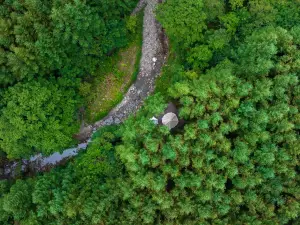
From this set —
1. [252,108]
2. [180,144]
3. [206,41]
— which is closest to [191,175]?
[180,144]

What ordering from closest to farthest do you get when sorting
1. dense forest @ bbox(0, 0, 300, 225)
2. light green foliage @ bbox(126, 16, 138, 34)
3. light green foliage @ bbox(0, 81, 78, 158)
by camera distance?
dense forest @ bbox(0, 0, 300, 225) < light green foliage @ bbox(0, 81, 78, 158) < light green foliage @ bbox(126, 16, 138, 34)

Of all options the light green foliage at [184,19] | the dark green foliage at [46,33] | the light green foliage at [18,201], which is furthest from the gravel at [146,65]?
the light green foliage at [18,201]

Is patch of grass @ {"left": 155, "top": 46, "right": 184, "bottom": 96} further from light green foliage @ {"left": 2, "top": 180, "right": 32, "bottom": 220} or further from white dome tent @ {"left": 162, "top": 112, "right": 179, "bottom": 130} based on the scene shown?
light green foliage @ {"left": 2, "top": 180, "right": 32, "bottom": 220}

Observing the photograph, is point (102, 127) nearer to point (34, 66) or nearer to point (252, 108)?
point (34, 66)

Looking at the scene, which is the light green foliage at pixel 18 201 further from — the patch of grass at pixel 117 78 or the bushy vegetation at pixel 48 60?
the patch of grass at pixel 117 78

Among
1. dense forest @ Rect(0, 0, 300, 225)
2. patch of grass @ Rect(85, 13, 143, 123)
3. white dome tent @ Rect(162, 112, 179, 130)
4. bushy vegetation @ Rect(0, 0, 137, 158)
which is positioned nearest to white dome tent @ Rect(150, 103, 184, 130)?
white dome tent @ Rect(162, 112, 179, 130)
